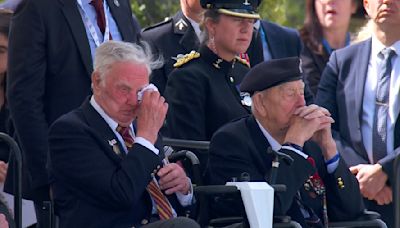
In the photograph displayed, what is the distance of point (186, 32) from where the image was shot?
9047mm

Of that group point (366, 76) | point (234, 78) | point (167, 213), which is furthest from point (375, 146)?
point (167, 213)

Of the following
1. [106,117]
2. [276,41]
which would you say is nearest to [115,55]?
[106,117]

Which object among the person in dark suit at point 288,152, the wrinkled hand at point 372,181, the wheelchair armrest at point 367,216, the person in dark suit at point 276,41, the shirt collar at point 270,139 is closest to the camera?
the person in dark suit at point 288,152

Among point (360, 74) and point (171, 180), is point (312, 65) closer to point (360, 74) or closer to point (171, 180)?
point (360, 74)

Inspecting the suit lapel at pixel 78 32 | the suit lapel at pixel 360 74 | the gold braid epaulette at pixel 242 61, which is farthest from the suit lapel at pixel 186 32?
the suit lapel at pixel 78 32

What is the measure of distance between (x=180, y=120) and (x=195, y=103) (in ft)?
0.45

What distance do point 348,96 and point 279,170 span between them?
160 centimetres

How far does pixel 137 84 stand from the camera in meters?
7.19

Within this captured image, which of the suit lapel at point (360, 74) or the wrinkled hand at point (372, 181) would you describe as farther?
the suit lapel at point (360, 74)

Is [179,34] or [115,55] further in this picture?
[179,34]

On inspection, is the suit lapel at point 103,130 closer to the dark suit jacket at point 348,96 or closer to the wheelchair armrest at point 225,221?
the wheelchair armrest at point 225,221

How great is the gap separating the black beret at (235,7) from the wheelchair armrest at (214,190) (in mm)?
1364

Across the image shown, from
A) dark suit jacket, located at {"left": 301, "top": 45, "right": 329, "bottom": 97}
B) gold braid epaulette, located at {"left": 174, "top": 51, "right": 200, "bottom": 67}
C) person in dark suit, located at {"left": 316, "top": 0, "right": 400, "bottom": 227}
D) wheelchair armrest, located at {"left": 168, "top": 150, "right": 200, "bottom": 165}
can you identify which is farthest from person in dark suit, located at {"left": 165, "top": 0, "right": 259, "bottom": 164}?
dark suit jacket, located at {"left": 301, "top": 45, "right": 329, "bottom": 97}

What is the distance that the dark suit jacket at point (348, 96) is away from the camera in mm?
8648
